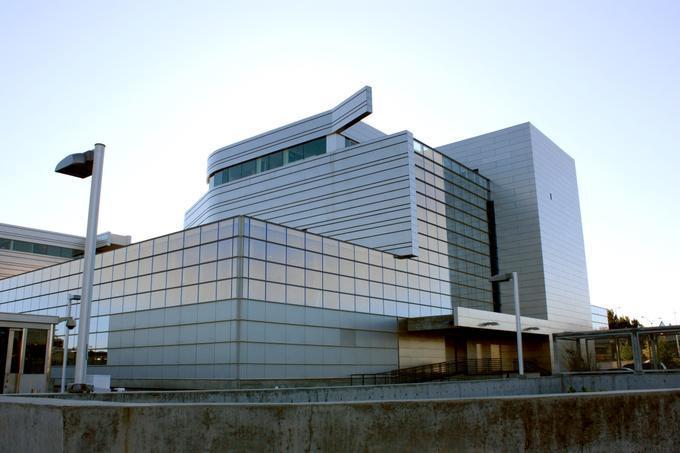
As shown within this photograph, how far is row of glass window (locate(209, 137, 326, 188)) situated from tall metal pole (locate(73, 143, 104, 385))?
37376mm

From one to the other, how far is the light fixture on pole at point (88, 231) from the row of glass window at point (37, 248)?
56.6 meters

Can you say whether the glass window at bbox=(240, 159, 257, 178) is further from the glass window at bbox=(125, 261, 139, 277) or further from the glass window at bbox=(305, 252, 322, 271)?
the glass window at bbox=(305, 252, 322, 271)

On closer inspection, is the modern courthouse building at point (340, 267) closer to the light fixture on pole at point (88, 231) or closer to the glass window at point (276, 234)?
the glass window at point (276, 234)

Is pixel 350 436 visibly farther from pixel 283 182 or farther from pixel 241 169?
pixel 241 169

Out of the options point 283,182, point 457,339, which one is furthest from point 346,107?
point 457,339

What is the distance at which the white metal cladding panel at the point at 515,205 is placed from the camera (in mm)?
52031

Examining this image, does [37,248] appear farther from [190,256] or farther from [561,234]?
[561,234]

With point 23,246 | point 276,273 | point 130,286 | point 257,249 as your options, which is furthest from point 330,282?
point 23,246

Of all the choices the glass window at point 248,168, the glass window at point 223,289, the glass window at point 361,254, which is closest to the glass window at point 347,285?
the glass window at point 361,254

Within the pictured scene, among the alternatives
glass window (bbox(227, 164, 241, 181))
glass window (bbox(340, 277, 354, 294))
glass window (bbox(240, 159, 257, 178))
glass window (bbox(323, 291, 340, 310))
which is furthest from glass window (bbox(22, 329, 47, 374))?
glass window (bbox(227, 164, 241, 181))

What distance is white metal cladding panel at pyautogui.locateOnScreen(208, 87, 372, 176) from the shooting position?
47.0m

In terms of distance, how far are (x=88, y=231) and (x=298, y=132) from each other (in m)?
40.0

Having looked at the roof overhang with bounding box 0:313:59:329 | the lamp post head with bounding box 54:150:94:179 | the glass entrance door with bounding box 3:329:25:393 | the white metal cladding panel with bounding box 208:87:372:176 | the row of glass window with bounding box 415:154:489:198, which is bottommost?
the glass entrance door with bounding box 3:329:25:393

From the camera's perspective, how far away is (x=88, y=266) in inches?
503
